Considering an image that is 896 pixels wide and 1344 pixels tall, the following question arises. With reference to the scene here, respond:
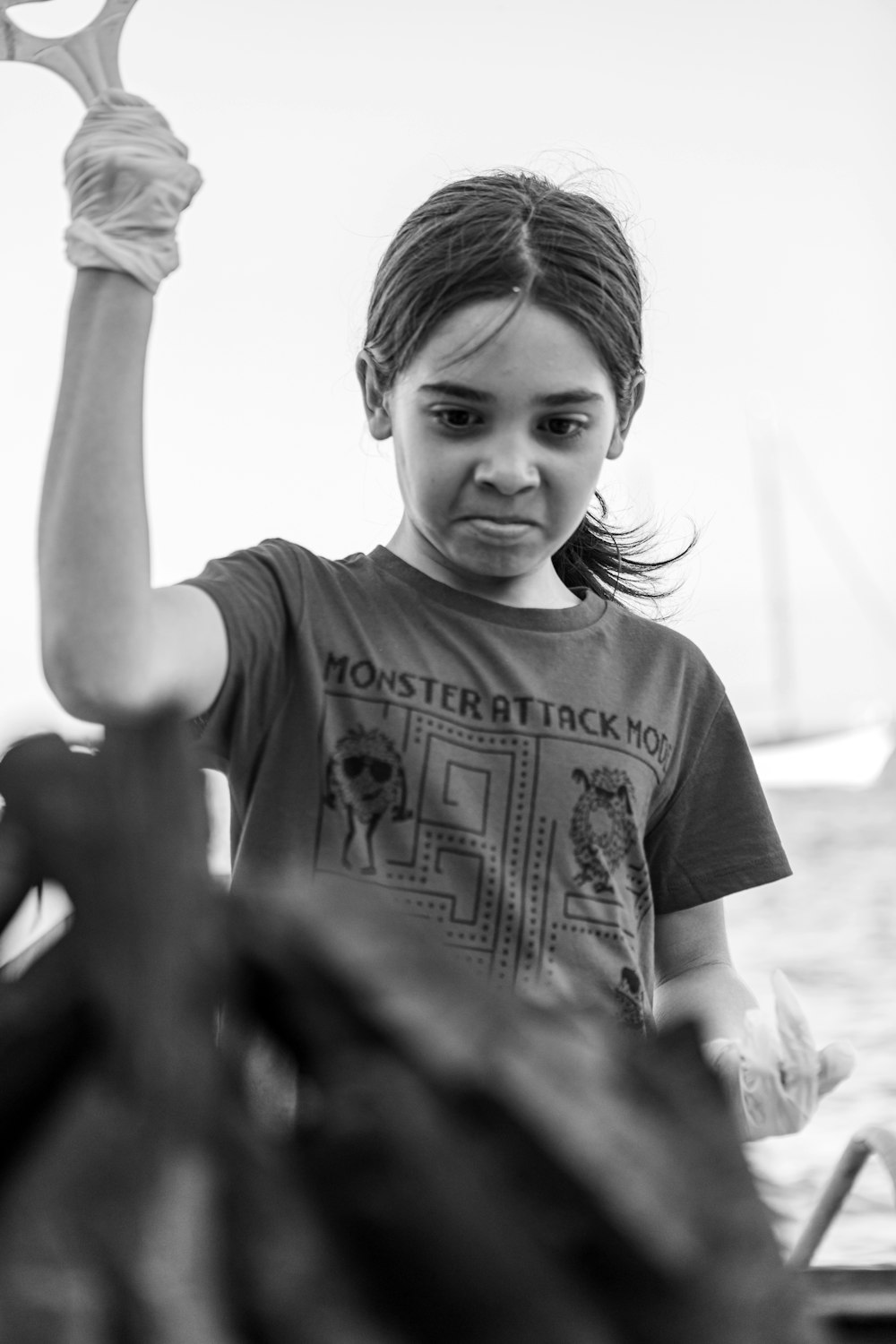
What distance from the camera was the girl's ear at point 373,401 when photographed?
4.01 feet

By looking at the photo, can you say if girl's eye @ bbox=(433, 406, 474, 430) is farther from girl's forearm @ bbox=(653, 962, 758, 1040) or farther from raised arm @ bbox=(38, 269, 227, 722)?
girl's forearm @ bbox=(653, 962, 758, 1040)

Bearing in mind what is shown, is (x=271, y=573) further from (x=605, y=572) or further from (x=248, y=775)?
(x=605, y=572)

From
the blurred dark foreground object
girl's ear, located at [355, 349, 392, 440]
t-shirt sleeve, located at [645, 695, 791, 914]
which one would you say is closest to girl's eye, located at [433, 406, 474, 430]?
girl's ear, located at [355, 349, 392, 440]

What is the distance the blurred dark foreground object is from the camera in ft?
0.74

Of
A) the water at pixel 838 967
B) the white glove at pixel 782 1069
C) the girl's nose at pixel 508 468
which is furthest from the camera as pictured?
the water at pixel 838 967

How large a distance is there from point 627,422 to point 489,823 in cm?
38

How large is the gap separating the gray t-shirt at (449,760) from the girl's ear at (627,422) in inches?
5.7

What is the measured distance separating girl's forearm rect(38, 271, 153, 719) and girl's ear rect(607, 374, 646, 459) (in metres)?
0.54

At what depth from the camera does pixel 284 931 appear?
26 cm

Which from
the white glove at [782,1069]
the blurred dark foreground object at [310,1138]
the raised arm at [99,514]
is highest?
the raised arm at [99,514]

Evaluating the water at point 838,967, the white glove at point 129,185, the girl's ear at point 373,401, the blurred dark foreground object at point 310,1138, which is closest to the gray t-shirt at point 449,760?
the girl's ear at point 373,401

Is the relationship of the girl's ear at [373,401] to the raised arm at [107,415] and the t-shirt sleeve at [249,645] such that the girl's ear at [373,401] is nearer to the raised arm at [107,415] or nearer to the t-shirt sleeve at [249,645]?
the t-shirt sleeve at [249,645]

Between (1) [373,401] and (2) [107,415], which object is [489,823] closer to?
(1) [373,401]

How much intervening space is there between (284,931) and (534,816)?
0.89 meters
